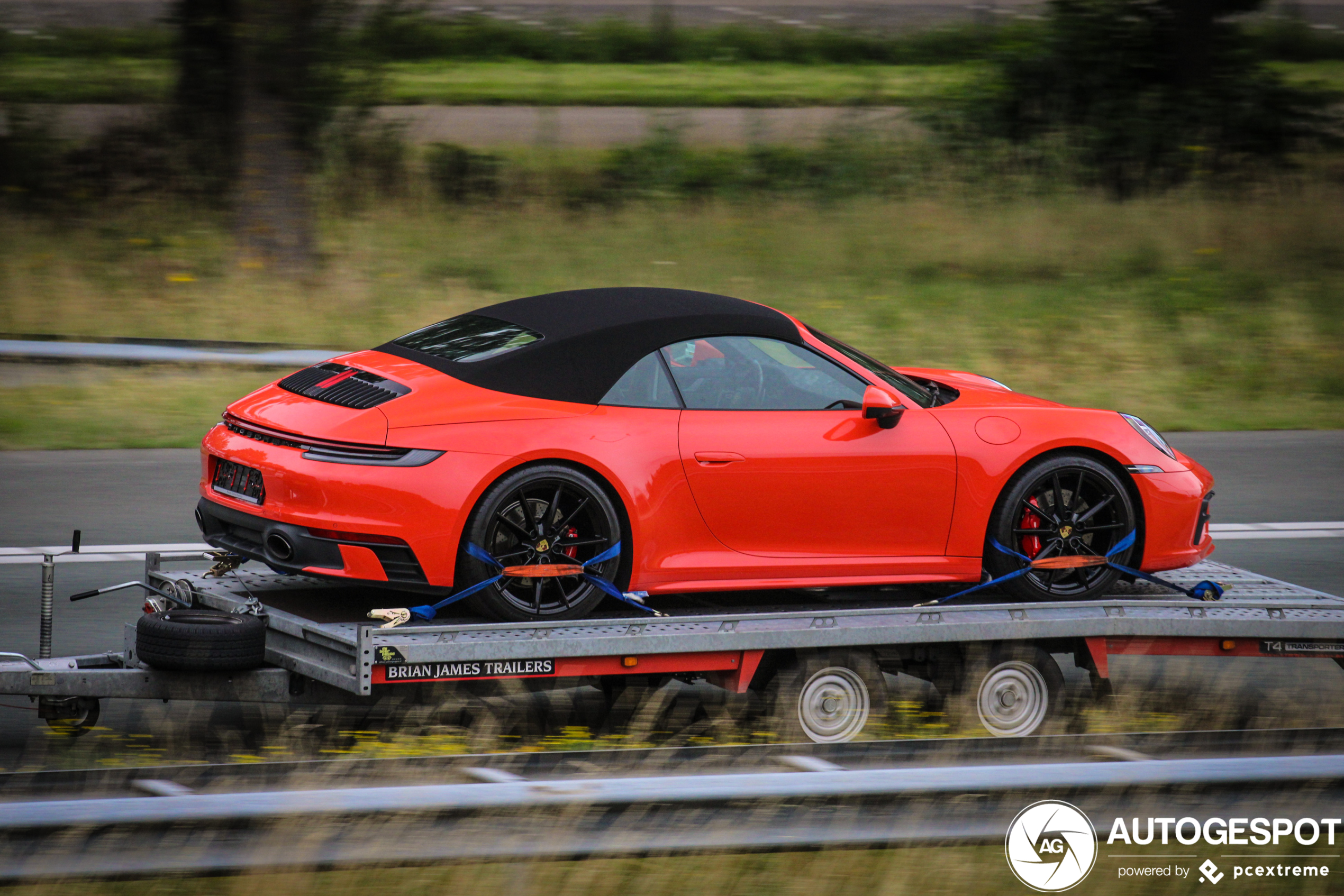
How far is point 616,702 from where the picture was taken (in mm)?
6238

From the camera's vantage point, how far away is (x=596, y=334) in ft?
19.9

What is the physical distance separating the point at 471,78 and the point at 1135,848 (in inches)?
966

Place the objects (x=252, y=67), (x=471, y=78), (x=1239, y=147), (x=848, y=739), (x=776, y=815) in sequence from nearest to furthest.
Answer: (x=776, y=815) < (x=848, y=739) < (x=252, y=67) < (x=1239, y=147) < (x=471, y=78)

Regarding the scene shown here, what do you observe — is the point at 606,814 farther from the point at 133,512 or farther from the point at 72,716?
the point at 133,512

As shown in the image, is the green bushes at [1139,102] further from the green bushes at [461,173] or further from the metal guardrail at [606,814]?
the metal guardrail at [606,814]

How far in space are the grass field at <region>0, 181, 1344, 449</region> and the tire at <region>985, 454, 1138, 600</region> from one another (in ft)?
22.2

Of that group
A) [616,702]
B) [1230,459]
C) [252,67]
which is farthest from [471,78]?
[616,702]

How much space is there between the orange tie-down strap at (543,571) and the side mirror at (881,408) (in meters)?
1.32

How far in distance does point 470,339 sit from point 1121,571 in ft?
9.56

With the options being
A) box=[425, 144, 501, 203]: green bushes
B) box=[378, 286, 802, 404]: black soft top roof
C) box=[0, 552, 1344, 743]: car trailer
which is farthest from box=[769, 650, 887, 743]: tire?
box=[425, 144, 501, 203]: green bushes

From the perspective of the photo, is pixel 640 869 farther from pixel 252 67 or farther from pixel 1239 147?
pixel 1239 147

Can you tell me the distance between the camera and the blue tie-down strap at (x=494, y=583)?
5.61 metres

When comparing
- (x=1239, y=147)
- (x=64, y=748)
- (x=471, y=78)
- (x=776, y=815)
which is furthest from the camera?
(x=471, y=78)

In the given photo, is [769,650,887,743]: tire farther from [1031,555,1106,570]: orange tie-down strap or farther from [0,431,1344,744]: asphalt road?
[0,431,1344,744]: asphalt road
